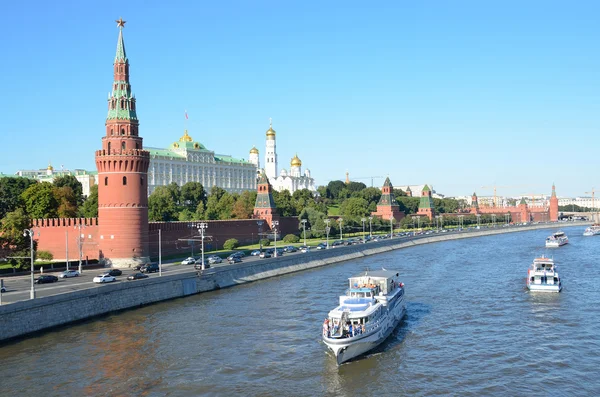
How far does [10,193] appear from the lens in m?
89.3

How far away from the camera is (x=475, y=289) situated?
55156 mm

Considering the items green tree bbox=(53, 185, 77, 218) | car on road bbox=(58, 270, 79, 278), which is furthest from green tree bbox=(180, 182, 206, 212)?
car on road bbox=(58, 270, 79, 278)

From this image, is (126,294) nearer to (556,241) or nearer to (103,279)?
(103,279)

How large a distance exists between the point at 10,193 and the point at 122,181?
108ft

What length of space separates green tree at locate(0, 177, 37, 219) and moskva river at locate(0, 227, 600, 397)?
45056 millimetres

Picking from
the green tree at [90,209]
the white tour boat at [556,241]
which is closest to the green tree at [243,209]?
the green tree at [90,209]

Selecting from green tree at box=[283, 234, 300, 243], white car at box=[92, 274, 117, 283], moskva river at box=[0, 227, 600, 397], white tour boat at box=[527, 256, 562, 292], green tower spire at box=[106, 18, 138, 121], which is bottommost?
moskva river at box=[0, 227, 600, 397]

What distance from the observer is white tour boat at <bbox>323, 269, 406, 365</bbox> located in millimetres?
32112

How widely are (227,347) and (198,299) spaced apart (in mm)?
17111

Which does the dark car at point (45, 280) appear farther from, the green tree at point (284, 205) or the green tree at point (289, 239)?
the green tree at point (284, 205)

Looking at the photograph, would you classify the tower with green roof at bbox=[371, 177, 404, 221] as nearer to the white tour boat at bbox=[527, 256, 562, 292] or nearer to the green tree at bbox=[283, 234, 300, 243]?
the green tree at bbox=[283, 234, 300, 243]

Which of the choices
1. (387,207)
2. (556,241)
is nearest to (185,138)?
(387,207)

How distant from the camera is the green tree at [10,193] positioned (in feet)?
276

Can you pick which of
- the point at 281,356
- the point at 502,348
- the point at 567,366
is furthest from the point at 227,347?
the point at 567,366
